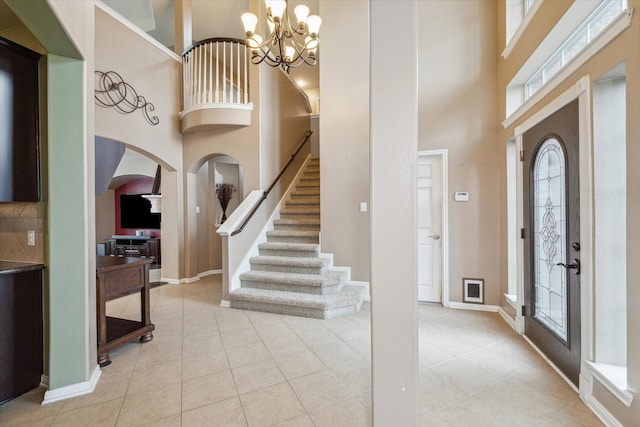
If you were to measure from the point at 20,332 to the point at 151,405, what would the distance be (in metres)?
0.95

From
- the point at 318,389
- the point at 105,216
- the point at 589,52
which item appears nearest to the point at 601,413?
the point at 318,389

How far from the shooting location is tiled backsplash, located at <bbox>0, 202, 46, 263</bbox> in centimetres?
198

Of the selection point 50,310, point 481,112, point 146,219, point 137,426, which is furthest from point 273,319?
point 146,219

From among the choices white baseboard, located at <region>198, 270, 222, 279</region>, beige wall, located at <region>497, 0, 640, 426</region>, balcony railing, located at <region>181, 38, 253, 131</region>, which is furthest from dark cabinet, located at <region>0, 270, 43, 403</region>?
white baseboard, located at <region>198, 270, 222, 279</region>

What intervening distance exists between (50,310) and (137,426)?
95 cm

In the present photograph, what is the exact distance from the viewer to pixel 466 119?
358 cm

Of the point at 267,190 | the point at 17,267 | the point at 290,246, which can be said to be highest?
the point at 267,190

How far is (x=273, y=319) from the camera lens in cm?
330

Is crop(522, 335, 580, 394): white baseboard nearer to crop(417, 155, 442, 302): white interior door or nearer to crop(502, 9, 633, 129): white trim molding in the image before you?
crop(417, 155, 442, 302): white interior door

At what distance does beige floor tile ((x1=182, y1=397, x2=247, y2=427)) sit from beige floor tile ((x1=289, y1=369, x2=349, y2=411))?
1.28ft

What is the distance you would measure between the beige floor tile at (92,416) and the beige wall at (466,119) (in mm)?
3519

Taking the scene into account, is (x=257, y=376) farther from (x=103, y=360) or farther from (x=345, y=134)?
(x=345, y=134)

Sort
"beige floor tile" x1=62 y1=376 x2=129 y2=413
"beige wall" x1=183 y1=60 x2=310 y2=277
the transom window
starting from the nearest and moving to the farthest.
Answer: "beige floor tile" x1=62 y1=376 x2=129 y2=413
the transom window
"beige wall" x1=183 y1=60 x2=310 y2=277

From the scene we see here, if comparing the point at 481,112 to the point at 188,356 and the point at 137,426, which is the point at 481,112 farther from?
the point at 137,426
